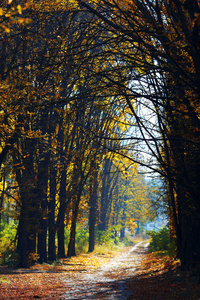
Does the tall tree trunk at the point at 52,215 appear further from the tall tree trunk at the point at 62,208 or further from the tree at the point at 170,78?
the tree at the point at 170,78

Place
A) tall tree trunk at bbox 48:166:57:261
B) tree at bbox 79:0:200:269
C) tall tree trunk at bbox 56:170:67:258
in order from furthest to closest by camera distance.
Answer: tall tree trunk at bbox 56:170:67:258
tall tree trunk at bbox 48:166:57:261
tree at bbox 79:0:200:269

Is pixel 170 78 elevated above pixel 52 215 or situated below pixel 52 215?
above

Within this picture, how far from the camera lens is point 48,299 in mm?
7711

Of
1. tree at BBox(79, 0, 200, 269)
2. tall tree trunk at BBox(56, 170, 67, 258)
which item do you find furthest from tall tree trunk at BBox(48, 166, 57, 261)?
tree at BBox(79, 0, 200, 269)

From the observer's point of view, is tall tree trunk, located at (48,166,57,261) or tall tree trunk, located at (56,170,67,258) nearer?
tall tree trunk, located at (48,166,57,261)

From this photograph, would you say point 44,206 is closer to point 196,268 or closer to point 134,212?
point 196,268

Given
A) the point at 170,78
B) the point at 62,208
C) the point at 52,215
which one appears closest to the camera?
the point at 170,78

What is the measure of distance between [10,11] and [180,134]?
14.8 feet

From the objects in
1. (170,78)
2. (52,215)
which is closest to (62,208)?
(52,215)

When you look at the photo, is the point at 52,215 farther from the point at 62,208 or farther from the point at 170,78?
the point at 170,78

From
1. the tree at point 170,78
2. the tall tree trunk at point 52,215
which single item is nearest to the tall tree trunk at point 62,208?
the tall tree trunk at point 52,215

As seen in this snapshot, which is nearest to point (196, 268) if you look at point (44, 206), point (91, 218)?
point (44, 206)

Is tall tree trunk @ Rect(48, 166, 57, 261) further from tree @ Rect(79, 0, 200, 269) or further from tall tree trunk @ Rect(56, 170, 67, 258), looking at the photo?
tree @ Rect(79, 0, 200, 269)

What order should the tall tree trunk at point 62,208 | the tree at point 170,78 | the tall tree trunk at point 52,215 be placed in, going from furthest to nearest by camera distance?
the tall tree trunk at point 62,208
the tall tree trunk at point 52,215
the tree at point 170,78
